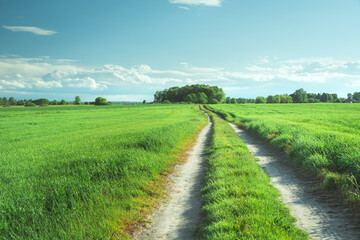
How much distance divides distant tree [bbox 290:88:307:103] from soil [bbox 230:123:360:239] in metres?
177

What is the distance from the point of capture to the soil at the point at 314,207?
170 inches

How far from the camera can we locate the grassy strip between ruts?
4.02 metres

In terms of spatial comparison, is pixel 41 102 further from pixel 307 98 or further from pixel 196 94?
pixel 307 98

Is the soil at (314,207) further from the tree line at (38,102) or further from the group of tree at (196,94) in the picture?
the tree line at (38,102)

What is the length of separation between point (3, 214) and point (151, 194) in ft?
11.9

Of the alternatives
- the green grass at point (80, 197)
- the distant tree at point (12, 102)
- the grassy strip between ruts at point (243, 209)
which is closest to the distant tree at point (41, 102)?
the distant tree at point (12, 102)

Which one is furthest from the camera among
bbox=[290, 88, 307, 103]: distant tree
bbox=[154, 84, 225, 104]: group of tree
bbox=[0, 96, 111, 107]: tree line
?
bbox=[290, 88, 307, 103]: distant tree

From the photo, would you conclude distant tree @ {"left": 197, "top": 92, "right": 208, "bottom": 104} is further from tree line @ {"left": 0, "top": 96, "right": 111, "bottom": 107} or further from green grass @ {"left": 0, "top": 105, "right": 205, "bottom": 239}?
green grass @ {"left": 0, "top": 105, "right": 205, "bottom": 239}

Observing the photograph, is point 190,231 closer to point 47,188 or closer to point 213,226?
point 213,226

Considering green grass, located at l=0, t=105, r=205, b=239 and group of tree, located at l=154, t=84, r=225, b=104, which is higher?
group of tree, located at l=154, t=84, r=225, b=104

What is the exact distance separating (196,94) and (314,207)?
161891 mm

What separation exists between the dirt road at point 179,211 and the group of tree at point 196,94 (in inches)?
5777

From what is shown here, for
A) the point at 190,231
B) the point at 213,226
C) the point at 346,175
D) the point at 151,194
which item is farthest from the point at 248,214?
the point at 346,175

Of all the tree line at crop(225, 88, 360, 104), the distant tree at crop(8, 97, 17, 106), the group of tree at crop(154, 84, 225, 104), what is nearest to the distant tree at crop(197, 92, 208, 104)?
the group of tree at crop(154, 84, 225, 104)
